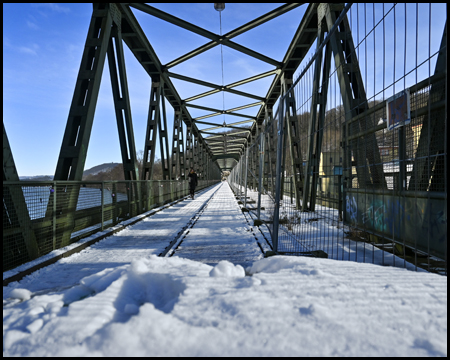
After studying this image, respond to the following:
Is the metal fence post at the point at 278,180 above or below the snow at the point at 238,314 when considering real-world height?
above

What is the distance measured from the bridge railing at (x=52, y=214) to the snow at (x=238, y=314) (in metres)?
1.21

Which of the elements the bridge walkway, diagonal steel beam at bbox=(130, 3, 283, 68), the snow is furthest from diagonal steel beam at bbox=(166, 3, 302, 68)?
the snow

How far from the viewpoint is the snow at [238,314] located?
131 cm

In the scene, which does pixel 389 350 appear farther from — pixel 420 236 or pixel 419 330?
pixel 420 236

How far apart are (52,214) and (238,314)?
3.61 meters

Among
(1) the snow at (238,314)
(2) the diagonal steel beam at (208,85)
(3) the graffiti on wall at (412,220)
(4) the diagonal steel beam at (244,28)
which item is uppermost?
(4) the diagonal steel beam at (244,28)

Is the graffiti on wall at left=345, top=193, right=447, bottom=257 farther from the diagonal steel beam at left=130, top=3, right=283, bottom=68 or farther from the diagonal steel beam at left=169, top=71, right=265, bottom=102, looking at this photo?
the diagonal steel beam at left=169, top=71, right=265, bottom=102

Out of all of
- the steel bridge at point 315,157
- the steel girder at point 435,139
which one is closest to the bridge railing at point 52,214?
the steel bridge at point 315,157

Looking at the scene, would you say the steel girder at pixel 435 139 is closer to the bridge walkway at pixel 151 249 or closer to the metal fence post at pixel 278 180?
the metal fence post at pixel 278 180

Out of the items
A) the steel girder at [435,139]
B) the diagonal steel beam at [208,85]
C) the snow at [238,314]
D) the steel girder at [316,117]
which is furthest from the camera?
the diagonal steel beam at [208,85]

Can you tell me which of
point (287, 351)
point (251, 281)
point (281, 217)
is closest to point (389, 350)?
point (287, 351)

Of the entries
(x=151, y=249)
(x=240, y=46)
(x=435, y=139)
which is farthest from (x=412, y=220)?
(x=240, y=46)

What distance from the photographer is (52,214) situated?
13.3 feet

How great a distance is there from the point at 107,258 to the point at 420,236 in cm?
383
